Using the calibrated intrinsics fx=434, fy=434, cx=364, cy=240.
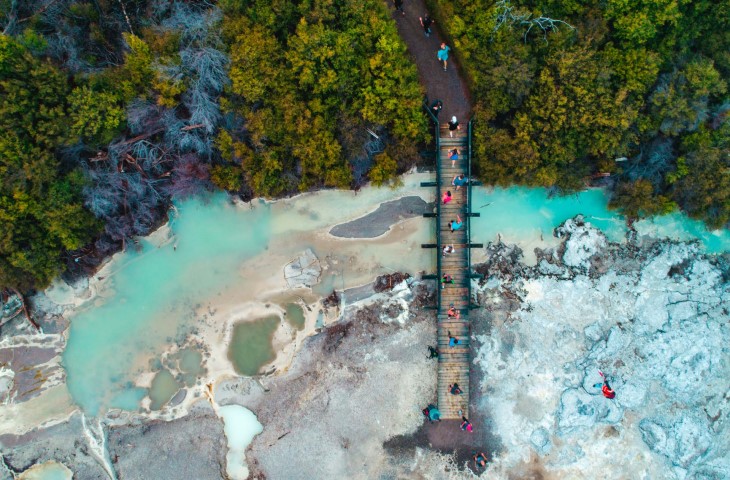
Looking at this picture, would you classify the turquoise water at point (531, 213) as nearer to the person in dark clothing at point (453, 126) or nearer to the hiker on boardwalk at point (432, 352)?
the person in dark clothing at point (453, 126)

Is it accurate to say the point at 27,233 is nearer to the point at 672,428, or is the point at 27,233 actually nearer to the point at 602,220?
the point at 602,220

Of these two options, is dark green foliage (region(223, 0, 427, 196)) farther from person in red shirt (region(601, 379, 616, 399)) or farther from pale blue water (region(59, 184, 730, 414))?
person in red shirt (region(601, 379, 616, 399))

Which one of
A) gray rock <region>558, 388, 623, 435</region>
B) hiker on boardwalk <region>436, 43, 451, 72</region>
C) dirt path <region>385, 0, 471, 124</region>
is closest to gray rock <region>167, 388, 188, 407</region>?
gray rock <region>558, 388, 623, 435</region>

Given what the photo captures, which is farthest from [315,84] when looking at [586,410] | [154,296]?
[586,410]

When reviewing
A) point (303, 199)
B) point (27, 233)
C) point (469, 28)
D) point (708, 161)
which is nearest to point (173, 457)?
point (27, 233)

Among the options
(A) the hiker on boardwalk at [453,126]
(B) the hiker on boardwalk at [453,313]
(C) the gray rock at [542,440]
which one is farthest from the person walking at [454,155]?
(C) the gray rock at [542,440]

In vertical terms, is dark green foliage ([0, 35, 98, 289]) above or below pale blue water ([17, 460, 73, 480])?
above
